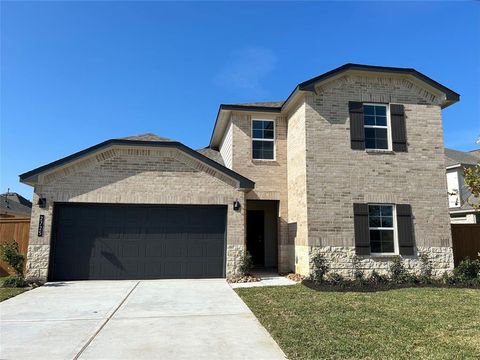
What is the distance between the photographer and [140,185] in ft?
40.6

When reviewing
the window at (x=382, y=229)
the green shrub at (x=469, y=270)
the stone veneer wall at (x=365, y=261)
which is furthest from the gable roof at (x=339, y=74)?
the green shrub at (x=469, y=270)

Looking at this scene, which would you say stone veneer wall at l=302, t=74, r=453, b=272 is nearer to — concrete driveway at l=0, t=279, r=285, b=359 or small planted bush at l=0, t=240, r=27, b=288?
concrete driveway at l=0, t=279, r=285, b=359

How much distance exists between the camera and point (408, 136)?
42.4 ft

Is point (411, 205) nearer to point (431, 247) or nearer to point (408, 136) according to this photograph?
point (431, 247)

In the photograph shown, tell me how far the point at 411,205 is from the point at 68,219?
37.9ft

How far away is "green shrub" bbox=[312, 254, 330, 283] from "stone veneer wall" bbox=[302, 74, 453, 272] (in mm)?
391

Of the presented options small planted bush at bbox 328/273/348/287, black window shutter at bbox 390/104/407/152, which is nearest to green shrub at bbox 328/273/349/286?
small planted bush at bbox 328/273/348/287

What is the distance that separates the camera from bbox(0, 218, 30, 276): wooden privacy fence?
12.7 m

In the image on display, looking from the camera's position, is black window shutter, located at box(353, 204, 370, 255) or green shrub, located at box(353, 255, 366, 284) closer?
green shrub, located at box(353, 255, 366, 284)

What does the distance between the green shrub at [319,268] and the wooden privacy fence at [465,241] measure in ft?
19.3

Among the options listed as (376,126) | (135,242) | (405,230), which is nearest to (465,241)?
(405,230)

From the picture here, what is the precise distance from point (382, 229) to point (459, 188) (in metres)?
13.7

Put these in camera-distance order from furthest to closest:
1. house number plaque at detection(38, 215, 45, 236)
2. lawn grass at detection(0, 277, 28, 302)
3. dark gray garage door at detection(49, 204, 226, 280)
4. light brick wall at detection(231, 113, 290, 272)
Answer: light brick wall at detection(231, 113, 290, 272), dark gray garage door at detection(49, 204, 226, 280), house number plaque at detection(38, 215, 45, 236), lawn grass at detection(0, 277, 28, 302)

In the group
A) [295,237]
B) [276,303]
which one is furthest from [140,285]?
[295,237]
